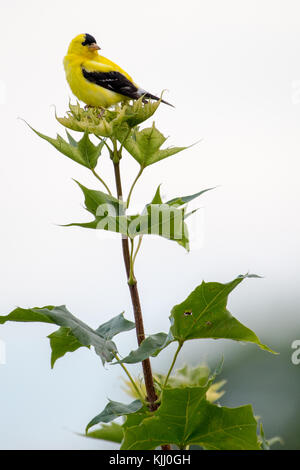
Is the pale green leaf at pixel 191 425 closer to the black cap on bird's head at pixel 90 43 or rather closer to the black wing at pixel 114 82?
the black wing at pixel 114 82

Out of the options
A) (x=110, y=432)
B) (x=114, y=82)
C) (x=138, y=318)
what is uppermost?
(x=114, y=82)

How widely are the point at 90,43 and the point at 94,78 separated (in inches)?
9.0

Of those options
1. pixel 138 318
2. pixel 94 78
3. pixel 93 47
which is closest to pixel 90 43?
pixel 93 47

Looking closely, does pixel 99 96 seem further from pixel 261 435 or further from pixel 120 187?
pixel 261 435

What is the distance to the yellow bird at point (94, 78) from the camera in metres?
1.48

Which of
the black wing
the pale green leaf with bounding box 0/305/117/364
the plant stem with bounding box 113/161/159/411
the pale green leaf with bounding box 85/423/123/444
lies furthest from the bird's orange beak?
the pale green leaf with bounding box 85/423/123/444

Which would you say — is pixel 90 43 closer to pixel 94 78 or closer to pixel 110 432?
pixel 94 78

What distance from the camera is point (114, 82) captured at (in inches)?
59.1

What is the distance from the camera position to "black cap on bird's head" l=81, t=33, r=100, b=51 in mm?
1692

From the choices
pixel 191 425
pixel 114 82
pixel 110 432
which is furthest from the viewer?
pixel 114 82

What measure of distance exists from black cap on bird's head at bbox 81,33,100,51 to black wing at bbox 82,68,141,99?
0.49 feet

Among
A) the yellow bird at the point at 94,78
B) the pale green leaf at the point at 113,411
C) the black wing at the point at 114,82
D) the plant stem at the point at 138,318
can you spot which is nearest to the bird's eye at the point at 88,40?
the yellow bird at the point at 94,78

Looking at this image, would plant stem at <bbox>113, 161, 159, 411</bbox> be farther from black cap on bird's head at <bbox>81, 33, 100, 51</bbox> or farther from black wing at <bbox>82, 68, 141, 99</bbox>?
black cap on bird's head at <bbox>81, 33, 100, 51</bbox>
